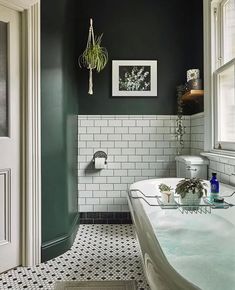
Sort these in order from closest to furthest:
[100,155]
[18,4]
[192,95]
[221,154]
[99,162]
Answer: [18,4] < [221,154] < [192,95] < [99,162] < [100,155]

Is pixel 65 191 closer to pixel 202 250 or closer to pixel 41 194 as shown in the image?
pixel 41 194

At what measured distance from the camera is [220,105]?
105 inches

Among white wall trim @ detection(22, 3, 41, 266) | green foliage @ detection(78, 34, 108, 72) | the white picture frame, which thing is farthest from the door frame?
the white picture frame

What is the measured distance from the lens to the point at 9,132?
221 centimetres

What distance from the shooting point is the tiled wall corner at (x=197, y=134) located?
2.96 m

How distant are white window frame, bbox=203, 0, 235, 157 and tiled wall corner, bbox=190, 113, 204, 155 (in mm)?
172

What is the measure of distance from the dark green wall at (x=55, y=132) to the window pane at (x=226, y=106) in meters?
1.61

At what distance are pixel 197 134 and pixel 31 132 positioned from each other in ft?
6.32

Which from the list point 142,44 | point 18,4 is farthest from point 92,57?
point 18,4

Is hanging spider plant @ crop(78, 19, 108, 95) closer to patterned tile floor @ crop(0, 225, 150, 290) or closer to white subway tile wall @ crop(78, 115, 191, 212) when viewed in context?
white subway tile wall @ crop(78, 115, 191, 212)

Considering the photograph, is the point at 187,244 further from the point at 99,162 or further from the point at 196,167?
the point at 99,162

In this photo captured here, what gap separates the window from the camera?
2469 millimetres

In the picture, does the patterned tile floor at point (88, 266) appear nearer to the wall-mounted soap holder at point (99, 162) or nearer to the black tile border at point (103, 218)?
the black tile border at point (103, 218)

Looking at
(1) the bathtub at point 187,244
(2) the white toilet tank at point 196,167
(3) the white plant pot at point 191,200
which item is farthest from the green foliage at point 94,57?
(3) the white plant pot at point 191,200
